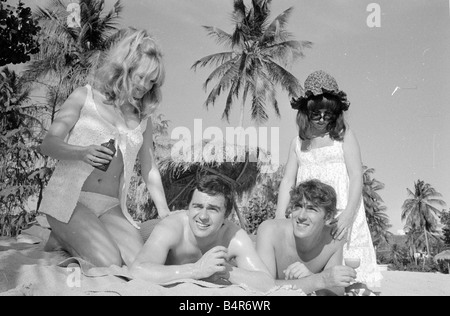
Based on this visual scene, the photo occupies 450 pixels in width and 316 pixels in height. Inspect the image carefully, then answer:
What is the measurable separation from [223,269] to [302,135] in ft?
3.78

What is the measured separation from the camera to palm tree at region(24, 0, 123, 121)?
11758 mm

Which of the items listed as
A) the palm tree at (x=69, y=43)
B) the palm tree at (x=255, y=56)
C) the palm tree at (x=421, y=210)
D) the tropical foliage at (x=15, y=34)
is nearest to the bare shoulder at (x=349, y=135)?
the tropical foliage at (x=15, y=34)

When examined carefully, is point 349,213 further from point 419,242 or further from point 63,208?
point 419,242

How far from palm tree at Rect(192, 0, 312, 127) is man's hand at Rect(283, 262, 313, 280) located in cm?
1394

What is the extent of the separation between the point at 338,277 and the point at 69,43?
11.8 meters

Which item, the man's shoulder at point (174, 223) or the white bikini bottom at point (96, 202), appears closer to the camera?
the man's shoulder at point (174, 223)

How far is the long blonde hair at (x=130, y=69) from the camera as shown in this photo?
275cm

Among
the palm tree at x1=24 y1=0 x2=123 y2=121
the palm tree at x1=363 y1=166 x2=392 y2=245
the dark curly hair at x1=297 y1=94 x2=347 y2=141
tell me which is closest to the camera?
the dark curly hair at x1=297 y1=94 x2=347 y2=141

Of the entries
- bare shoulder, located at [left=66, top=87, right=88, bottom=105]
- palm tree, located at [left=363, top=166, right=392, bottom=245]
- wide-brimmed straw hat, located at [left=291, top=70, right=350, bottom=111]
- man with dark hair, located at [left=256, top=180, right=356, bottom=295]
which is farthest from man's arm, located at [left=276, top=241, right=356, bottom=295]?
palm tree, located at [left=363, top=166, right=392, bottom=245]

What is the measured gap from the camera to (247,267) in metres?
2.46

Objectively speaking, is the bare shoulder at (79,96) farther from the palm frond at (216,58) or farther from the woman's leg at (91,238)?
the palm frond at (216,58)

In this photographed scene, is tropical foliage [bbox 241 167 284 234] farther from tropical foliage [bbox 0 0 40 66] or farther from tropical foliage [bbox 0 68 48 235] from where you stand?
tropical foliage [bbox 0 0 40 66]

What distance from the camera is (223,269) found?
2244mm
